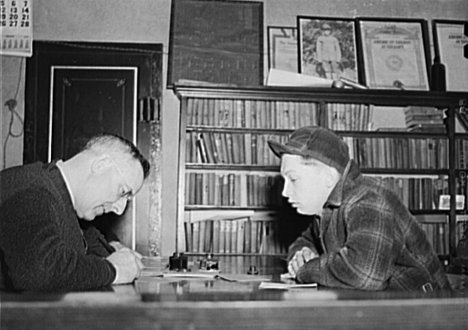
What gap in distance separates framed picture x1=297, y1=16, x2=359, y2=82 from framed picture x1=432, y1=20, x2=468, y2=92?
688 millimetres

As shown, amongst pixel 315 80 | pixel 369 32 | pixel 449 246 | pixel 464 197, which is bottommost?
pixel 449 246

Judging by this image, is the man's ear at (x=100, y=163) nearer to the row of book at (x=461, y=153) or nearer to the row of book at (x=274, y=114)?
the row of book at (x=274, y=114)

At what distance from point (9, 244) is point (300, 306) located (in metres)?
0.71

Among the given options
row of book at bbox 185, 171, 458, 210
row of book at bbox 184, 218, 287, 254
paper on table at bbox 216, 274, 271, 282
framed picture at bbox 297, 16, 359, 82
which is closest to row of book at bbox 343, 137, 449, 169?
row of book at bbox 185, 171, 458, 210

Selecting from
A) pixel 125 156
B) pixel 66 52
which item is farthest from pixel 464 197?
pixel 125 156

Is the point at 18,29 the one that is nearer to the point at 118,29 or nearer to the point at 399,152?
the point at 118,29

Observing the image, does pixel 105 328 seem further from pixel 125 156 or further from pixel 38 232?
pixel 125 156

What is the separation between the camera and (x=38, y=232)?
4.72 feet

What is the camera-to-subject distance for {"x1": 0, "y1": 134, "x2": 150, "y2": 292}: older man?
1.40 meters

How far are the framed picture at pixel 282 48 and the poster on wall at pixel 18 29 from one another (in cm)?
→ 178

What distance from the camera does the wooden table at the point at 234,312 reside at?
1.01 m

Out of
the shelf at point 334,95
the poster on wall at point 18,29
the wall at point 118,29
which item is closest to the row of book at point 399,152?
the shelf at point 334,95

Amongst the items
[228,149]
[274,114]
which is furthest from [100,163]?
[274,114]

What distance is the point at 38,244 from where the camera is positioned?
1.42 metres
